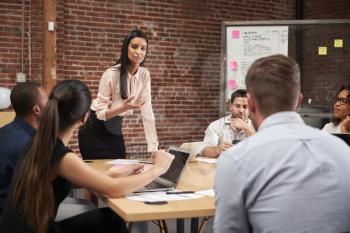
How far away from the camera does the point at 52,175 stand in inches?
72.4

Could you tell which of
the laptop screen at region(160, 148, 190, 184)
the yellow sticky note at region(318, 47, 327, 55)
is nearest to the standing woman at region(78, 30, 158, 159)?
the laptop screen at region(160, 148, 190, 184)

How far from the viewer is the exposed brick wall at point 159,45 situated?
5.55 metres

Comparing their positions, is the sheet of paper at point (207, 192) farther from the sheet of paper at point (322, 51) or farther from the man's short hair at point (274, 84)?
the sheet of paper at point (322, 51)

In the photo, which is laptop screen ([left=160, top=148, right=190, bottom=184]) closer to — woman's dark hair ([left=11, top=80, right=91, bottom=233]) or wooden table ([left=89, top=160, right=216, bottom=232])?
wooden table ([left=89, top=160, right=216, bottom=232])

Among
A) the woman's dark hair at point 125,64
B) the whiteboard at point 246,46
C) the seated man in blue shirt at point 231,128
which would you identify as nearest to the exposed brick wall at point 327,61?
the whiteboard at point 246,46

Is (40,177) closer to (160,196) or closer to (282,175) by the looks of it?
(160,196)

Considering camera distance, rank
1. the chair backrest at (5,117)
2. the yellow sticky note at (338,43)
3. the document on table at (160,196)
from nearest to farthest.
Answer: the document on table at (160,196)
the chair backrest at (5,117)
the yellow sticky note at (338,43)

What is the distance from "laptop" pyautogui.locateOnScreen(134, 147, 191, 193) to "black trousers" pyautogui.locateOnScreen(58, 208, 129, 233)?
0.22m

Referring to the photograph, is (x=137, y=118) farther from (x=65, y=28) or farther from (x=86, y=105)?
(x=86, y=105)

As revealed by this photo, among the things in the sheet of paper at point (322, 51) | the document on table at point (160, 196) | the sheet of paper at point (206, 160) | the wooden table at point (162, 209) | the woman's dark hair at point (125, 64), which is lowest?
the sheet of paper at point (206, 160)

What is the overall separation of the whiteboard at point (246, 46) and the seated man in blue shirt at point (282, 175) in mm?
4325

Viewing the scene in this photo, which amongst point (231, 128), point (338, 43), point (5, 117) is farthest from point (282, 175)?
point (338, 43)

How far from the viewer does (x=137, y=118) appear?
6293 millimetres

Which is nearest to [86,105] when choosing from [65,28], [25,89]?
[25,89]
